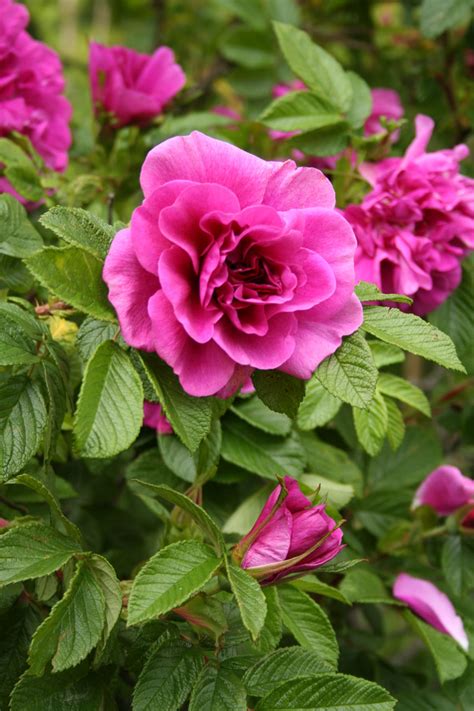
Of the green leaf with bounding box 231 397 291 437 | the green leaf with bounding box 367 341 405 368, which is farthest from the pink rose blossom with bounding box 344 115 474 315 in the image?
the green leaf with bounding box 231 397 291 437

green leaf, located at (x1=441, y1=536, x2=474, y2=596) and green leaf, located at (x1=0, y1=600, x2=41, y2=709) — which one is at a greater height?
green leaf, located at (x1=0, y1=600, x2=41, y2=709)

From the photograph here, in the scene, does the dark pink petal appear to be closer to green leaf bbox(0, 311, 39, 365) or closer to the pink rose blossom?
green leaf bbox(0, 311, 39, 365)

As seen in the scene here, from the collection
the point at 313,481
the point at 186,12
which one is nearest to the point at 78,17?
the point at 186,12

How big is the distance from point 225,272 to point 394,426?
374 mm

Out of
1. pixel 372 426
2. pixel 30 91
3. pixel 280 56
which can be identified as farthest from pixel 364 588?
pixel 280 56

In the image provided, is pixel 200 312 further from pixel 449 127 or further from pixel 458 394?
pixel 449 127

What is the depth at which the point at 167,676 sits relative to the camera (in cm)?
66

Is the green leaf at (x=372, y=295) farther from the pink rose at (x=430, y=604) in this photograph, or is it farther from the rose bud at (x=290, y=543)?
the pink rose at (x=430, y=604)

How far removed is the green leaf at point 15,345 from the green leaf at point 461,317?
1.62 feet

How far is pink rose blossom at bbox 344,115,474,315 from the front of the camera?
0.87 m

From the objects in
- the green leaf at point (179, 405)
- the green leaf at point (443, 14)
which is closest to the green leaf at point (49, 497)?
the green leaf at point (179, 405)

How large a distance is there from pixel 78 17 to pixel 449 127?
182 centimetres

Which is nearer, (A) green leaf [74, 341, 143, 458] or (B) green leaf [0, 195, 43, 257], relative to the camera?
(A) green leaf [74, 341, 143, 458]

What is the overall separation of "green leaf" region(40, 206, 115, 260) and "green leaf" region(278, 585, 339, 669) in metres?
0.34
